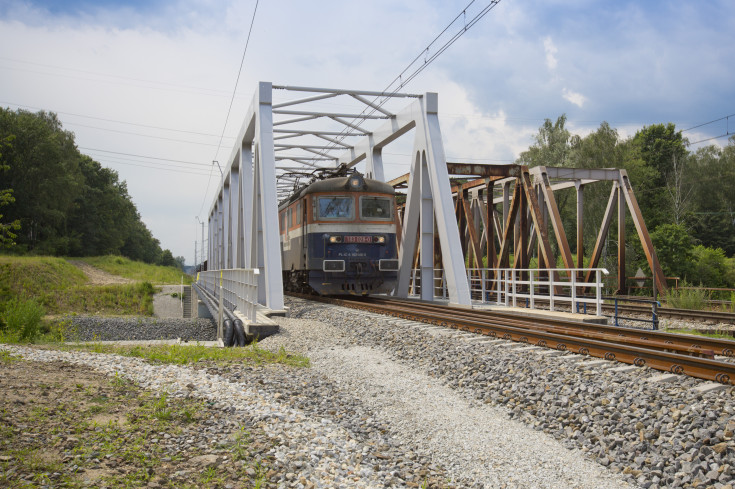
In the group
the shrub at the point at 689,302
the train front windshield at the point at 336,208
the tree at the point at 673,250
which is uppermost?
the train front windshield at the point at 336,208

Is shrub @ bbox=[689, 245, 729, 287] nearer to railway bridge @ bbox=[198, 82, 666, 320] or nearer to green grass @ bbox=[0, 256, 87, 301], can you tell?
railway bridge @ bbox=[198, 82, 666, 320]

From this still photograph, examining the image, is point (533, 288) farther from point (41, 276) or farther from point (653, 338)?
point (41, 276)

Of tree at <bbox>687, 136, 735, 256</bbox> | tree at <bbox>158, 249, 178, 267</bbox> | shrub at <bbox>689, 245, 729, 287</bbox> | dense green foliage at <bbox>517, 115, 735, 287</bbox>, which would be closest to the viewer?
shrub at <bbox>689, 245, 729, 287</bbox>

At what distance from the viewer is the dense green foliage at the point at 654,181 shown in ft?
127

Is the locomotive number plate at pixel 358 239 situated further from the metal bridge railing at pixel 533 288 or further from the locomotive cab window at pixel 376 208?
the metal bridge railing at pixel 533 288

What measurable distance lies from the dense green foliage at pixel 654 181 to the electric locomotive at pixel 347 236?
17762mm

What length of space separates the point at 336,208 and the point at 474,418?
1217cm

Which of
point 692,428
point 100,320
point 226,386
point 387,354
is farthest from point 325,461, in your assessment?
point 100,320

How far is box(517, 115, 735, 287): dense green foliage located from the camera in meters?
38.6

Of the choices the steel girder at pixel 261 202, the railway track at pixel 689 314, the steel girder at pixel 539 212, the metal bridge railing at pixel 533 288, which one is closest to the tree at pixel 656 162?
the metal bridge railing at pixel 533 288

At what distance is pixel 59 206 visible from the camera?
5575 centimetres

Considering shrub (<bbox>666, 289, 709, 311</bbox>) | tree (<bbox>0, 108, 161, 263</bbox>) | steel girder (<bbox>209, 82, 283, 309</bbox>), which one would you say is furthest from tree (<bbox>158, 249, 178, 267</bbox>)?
shrub (<bbox>666, 289, 709, 311</bbox>)

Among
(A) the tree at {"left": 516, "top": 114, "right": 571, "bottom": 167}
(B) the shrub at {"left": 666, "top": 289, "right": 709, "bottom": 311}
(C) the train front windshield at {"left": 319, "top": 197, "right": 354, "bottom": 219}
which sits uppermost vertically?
(A) the tree at {"left": 516, "top": 114, "right": 571, "bottom": 167}

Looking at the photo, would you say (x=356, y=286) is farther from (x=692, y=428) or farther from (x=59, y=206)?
(x=59, y=206)
